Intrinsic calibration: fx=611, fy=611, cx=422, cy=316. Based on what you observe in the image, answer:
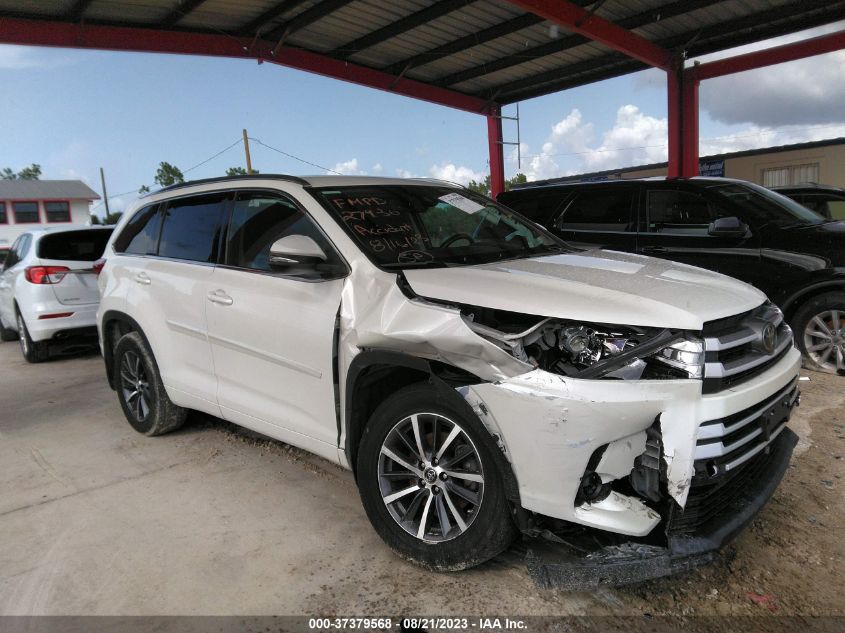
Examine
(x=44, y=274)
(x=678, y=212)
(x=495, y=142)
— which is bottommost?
(x=44, y=274)

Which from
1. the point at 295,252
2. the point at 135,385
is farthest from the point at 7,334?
the point at 295,252

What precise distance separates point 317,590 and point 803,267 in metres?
4.94

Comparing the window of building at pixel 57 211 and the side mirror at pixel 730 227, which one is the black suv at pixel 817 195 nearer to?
the side mirror at pixel 730 227

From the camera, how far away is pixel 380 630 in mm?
2402

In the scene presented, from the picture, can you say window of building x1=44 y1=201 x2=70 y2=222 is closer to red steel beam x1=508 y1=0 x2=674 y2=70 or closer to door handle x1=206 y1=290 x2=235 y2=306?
red steel beam x1=508 y1=0 x2=674 y2=70

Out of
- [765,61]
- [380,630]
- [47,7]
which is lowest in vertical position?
[380,630]

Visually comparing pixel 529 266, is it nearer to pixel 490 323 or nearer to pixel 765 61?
pixel 490 323

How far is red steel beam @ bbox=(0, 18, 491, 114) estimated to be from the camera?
1031 cm

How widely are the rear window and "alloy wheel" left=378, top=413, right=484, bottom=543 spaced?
20.8ft

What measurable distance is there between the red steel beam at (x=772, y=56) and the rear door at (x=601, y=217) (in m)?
8.82

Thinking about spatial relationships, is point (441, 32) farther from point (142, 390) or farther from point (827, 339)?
point (142, 390)

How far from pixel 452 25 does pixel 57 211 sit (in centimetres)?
4384

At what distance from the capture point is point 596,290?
99.0 inches

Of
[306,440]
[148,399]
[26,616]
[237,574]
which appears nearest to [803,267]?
[306,440]
